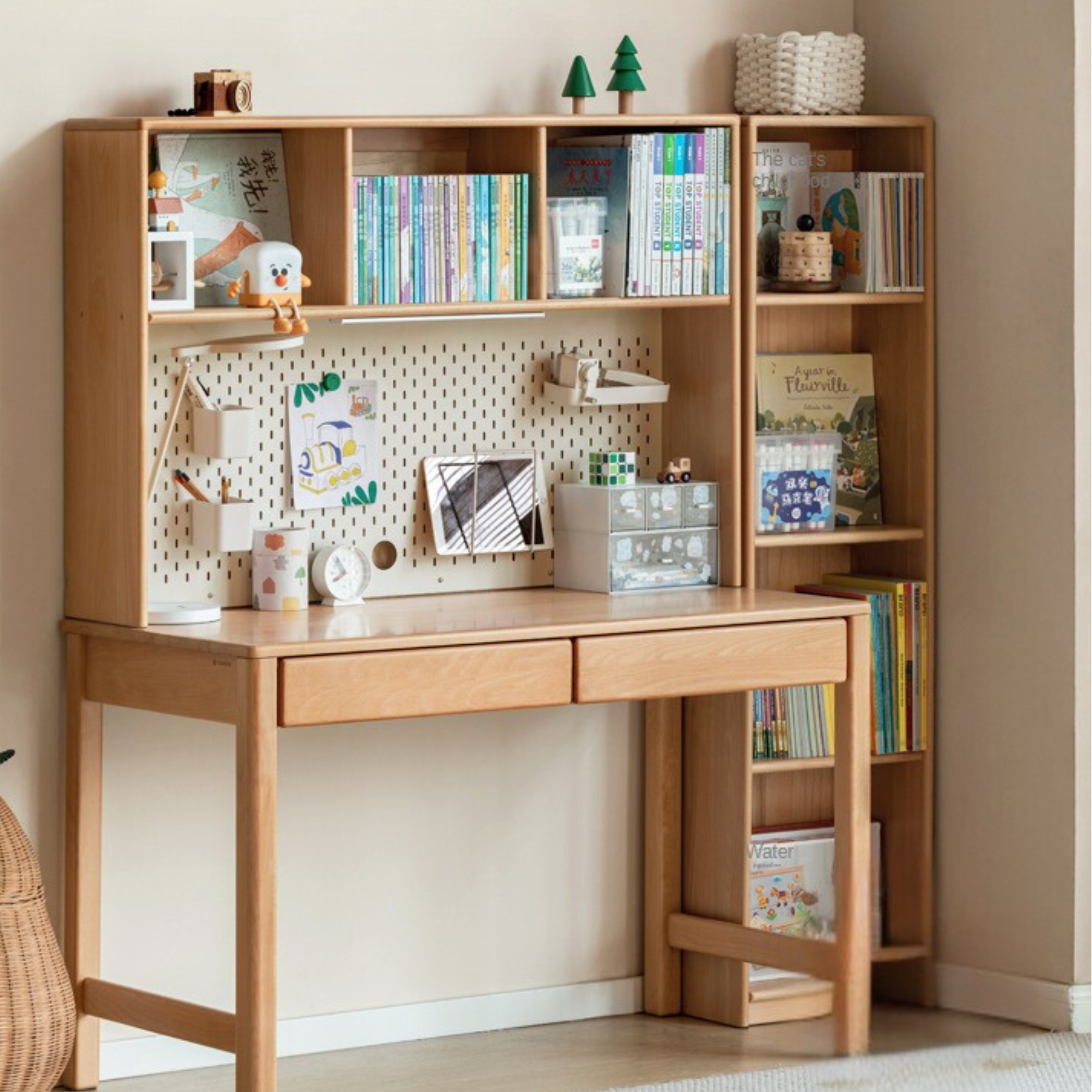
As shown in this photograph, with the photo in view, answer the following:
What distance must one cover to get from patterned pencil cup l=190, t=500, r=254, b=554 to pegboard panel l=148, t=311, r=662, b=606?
57 millimetres

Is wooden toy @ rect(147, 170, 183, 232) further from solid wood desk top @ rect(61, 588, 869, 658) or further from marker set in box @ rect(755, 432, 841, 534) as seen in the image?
marker set in box @ rect(755, 432, 841, 534)

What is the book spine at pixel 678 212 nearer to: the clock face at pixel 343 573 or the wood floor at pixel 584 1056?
the clock face at pixel 343 573

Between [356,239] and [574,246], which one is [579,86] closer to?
[574,246]

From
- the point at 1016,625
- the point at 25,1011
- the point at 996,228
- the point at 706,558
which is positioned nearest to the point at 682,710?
the point at 706,558

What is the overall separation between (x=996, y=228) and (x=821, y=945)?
52.7 inches

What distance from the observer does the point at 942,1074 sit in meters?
4.03

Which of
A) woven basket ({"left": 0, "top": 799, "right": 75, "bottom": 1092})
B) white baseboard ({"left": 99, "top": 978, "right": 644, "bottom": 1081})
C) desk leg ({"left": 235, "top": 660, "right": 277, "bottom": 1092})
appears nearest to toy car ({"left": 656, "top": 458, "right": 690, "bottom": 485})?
white baseboard ({"left": 99, "top": 978, "right": 644, "bottom": 1081})

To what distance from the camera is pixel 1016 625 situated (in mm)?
4293

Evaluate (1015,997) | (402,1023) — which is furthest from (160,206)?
(1015,997)

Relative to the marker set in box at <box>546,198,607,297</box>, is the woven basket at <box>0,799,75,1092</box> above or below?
below

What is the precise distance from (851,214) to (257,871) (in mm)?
1756

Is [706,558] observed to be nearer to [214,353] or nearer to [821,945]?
[821,945]

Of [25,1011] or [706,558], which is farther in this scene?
[706,558]

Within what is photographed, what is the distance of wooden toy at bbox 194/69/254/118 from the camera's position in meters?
3.71
